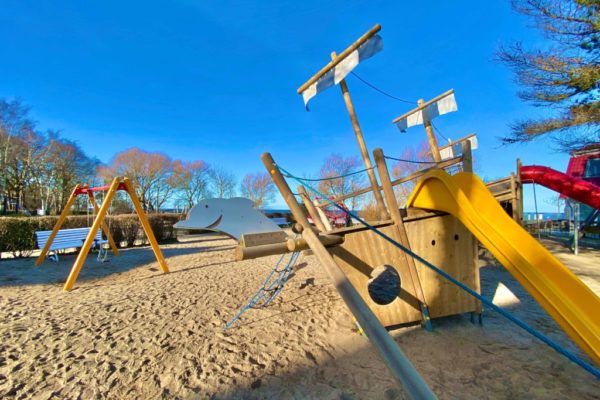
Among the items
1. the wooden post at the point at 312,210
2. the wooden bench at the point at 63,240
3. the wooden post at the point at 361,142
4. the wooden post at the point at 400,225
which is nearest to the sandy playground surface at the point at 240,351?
the wooden post at the point at 400,225

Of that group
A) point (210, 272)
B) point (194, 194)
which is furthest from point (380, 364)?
point (194, 194)

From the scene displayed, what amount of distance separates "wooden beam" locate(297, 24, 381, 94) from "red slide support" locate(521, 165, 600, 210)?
8.03 metres

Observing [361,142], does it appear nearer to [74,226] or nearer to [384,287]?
[384,287]

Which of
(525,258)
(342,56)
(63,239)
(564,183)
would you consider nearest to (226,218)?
(342,56)

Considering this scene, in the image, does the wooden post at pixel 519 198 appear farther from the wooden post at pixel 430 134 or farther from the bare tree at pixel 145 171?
the bare tree at pixel 145 171

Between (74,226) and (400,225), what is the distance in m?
13.0

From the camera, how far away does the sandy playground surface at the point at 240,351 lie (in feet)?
8.16

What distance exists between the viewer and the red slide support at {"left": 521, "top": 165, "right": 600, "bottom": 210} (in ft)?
25.0

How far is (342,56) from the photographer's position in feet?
15.0

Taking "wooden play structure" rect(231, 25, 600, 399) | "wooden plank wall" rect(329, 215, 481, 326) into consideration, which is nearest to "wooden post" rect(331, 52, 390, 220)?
"wooden play structure" rect(231, 25, 600, 399)

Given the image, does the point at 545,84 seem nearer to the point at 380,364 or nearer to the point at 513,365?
the point at 513,365

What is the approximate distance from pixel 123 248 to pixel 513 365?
44.5 ft

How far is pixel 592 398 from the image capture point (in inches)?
91.1

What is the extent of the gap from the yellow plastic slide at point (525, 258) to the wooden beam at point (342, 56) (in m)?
2.43
